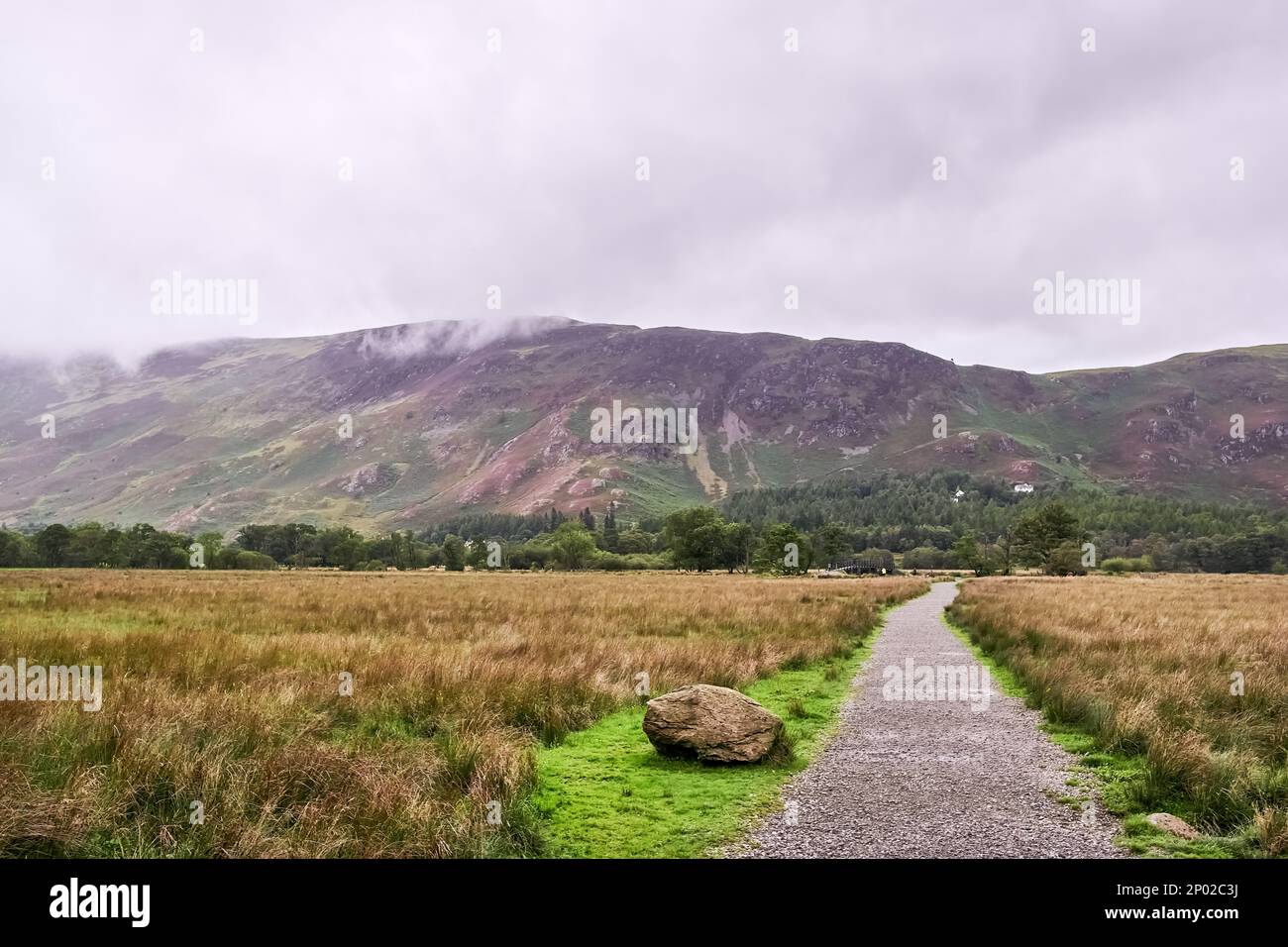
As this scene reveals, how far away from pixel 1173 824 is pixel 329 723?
8.40 meters

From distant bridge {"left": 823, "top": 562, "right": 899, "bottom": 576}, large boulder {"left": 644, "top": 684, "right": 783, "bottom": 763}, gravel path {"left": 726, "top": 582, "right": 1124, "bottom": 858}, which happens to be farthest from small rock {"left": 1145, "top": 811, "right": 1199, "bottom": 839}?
distant bridge {"left": 823, "top": 562, "right": 899, "bottom": 576}

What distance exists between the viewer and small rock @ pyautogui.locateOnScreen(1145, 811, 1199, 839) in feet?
17.2

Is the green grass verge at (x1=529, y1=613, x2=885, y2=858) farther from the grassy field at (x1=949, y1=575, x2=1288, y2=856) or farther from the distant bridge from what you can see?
the distant bridge

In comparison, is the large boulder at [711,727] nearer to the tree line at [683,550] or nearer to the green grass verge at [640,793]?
the green grass verge at [640,793]

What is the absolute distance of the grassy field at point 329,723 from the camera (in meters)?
4.76

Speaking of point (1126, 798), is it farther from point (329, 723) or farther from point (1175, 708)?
point (329, 723)

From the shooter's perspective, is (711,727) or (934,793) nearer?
(934,793)

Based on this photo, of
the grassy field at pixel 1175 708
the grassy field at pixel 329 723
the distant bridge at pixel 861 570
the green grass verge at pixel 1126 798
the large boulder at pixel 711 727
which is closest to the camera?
the grassy field at pixel 329 723

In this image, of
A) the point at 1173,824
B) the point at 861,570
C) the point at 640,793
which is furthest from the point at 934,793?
the point at 861,570

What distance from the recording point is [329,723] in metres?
7.94

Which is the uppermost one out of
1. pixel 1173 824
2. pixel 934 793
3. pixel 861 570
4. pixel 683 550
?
pixel 1173 824

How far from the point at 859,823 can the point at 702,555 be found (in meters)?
91.9

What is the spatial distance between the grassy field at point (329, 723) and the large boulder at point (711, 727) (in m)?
0.36

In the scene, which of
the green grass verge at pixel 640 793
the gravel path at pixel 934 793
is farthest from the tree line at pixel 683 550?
the green grass verge at pixel 640 793
